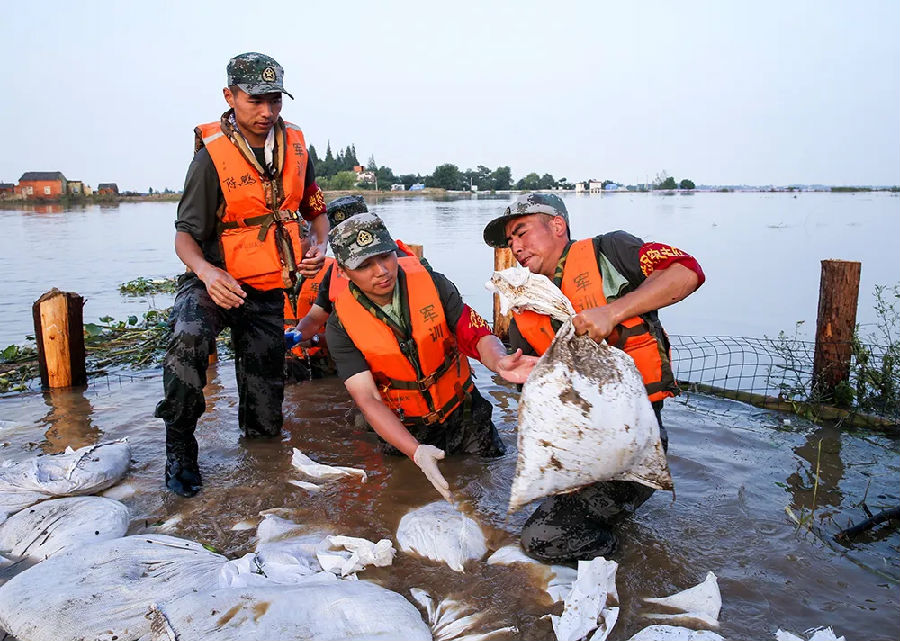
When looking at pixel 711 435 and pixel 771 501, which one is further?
pixel 711 435

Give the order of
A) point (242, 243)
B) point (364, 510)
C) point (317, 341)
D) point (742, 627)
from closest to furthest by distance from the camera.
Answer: point (742, 627) < point (364, 510) < point (242, 243) < point (317, 341)

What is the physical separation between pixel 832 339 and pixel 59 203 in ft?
214

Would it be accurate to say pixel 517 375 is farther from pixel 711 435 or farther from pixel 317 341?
pixel 317 341

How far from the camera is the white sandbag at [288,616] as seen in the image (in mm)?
2357

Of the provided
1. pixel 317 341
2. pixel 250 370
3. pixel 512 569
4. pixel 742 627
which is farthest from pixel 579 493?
pixel 317 341

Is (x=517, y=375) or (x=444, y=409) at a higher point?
(x=517, y=375)

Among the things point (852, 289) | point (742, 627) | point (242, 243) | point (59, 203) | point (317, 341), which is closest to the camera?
point (742, 627)

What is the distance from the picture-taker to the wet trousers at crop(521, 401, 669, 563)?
3018 millimetres

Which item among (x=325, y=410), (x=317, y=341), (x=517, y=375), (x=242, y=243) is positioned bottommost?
(x=325, y=410)

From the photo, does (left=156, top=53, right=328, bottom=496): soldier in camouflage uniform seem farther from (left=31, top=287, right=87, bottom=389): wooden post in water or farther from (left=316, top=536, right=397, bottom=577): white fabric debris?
(left=31, top=287, right=87, bottom=389): wooden post in water

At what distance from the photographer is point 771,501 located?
12.3ft

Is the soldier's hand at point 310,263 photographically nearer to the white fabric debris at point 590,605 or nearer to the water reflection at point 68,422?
the water reflection at point 68,422

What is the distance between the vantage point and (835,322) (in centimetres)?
541

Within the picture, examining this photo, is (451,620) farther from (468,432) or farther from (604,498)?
(468,432)
